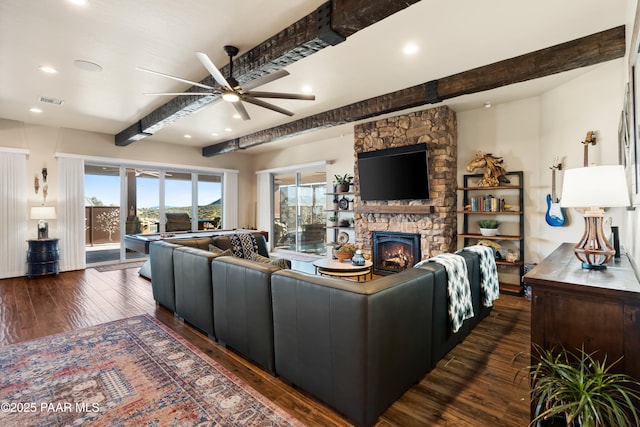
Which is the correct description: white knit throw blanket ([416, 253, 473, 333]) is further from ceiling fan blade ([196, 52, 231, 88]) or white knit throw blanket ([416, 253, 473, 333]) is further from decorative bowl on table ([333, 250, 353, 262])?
ceiling fan blade ([196, 52, 231, 88])

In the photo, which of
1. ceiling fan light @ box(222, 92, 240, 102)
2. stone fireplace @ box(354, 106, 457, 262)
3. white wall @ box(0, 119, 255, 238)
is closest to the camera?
ceiling fan light @ box(222, 92, 240, 102)

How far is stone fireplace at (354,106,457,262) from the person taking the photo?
4828mm

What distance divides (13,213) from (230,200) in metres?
4.47

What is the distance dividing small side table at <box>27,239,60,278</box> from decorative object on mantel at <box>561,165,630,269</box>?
773 centimetres

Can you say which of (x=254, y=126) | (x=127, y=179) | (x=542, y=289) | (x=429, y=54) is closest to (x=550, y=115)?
(x=429, y=54)

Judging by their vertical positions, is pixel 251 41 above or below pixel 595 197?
above

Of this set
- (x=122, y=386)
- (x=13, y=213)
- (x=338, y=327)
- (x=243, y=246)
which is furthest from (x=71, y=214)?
(x=338, y=327)

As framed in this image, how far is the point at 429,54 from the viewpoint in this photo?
126 inches

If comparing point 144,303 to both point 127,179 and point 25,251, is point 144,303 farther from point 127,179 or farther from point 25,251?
point 127,179

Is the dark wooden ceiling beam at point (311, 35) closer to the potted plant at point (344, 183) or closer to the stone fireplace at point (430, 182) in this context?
the stone fireplace at point (430, 182)

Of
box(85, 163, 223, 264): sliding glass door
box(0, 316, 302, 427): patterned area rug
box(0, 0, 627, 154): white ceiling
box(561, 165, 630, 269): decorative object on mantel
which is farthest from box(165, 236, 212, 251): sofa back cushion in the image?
box(561, 165, 630, 269): decorative object on mantel

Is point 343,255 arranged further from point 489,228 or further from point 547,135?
A: point 547,135

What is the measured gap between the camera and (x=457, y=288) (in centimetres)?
250

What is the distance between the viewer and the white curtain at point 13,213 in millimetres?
5543
